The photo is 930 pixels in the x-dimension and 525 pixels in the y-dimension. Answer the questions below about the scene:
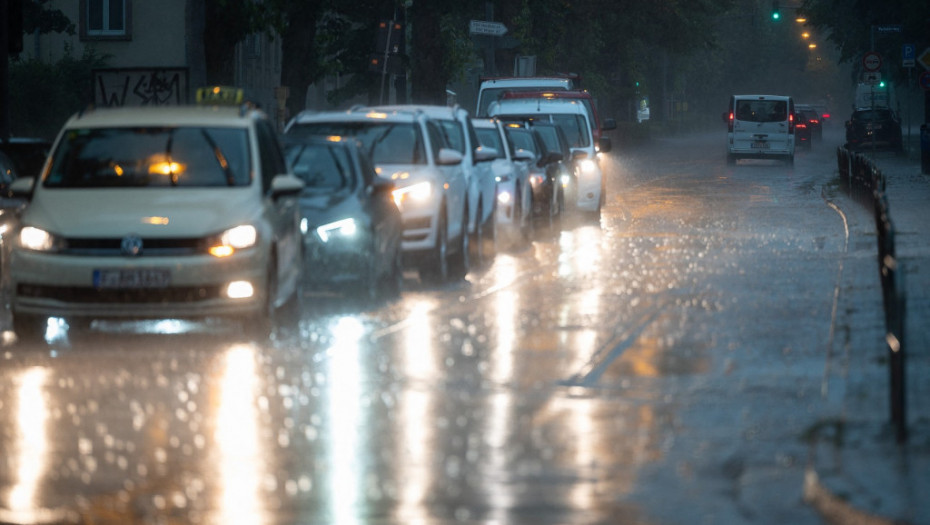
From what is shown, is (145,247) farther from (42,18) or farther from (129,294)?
(42,18)

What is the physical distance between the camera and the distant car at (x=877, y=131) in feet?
203

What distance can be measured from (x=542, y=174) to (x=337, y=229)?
11.4 meters

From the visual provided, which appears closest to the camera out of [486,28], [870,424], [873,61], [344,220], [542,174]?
[870,424]

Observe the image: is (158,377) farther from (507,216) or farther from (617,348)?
(507,216)

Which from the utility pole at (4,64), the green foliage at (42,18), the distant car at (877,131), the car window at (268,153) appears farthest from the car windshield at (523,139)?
the distant car at (877,131)

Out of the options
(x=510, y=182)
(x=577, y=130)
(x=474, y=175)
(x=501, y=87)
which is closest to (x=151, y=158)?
(x=474, y=175)

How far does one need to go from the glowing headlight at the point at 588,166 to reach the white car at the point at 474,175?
8.42 meters

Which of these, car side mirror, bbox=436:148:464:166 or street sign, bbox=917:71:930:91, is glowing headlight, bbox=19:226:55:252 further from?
street sign, bbox=917:71:930:91

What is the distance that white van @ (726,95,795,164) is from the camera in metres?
56.2

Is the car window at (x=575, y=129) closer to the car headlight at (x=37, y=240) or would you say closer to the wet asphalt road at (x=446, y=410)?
the wet asphalt road at (x=446, y=410)

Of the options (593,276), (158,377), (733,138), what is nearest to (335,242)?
(593,276)

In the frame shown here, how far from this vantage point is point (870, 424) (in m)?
8.73

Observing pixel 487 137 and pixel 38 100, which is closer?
pixel 487 137

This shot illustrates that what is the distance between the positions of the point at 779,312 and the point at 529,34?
43693 millimetres
